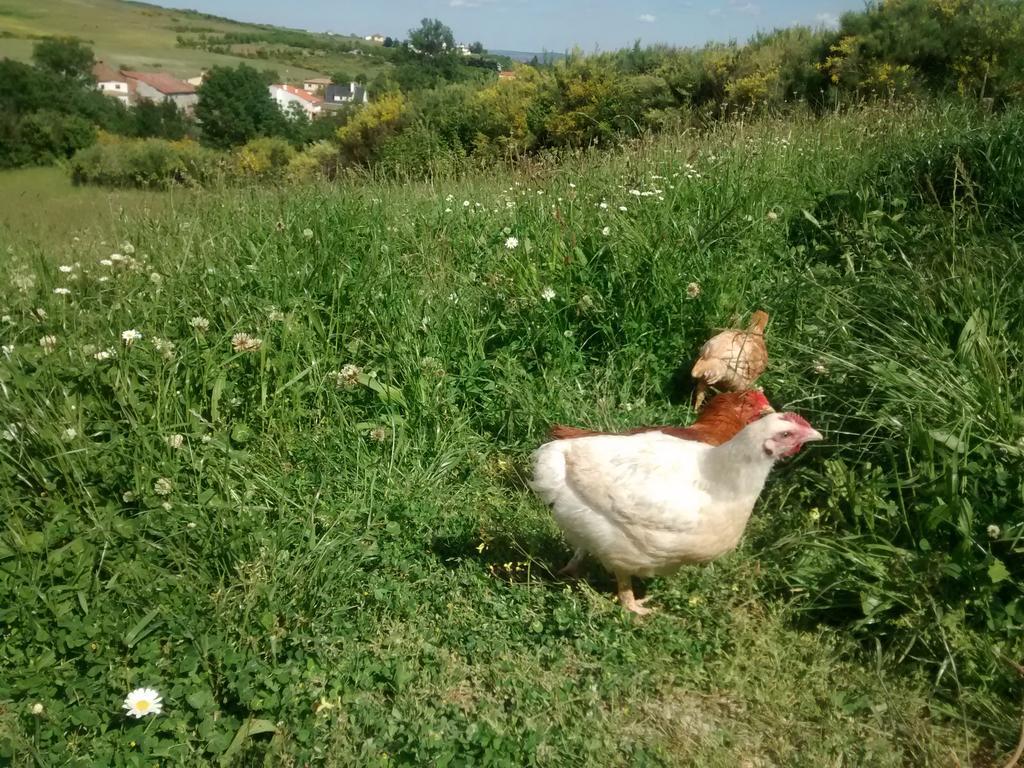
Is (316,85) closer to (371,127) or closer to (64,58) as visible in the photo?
(64,58)

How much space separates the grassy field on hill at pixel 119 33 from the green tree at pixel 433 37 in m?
5.40

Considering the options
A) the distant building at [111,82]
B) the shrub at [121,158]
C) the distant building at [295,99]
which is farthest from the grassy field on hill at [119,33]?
the shrub at [121,158]

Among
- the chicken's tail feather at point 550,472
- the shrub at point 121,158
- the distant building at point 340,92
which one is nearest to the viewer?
the chicken's tail feather at point 550,472

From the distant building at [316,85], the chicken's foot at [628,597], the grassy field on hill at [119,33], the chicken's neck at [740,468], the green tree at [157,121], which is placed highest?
the grassy field on hill at [119,33]

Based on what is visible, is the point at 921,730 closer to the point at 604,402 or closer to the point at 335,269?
the point at 604,402

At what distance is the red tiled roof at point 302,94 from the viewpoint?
24.9 m

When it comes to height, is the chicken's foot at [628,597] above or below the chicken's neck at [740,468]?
below

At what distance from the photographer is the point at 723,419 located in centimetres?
353

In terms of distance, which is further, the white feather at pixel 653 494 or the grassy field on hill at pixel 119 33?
the grassy field on hill at pixel 119 33

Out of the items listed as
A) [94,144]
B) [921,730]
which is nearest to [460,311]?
[921,730]

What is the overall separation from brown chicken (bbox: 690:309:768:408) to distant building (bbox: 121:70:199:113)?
23540 mm

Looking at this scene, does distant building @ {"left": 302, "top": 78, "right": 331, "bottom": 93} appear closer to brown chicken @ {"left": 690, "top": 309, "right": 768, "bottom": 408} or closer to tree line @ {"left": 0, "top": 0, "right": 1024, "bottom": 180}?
tree line @ {"left": 0, "top": 0, "right": 1024, "bottom": 180}

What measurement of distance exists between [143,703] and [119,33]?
38.4 metres

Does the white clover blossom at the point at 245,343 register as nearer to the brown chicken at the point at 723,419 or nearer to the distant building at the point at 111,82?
the brown chicken at the point at 723,419
